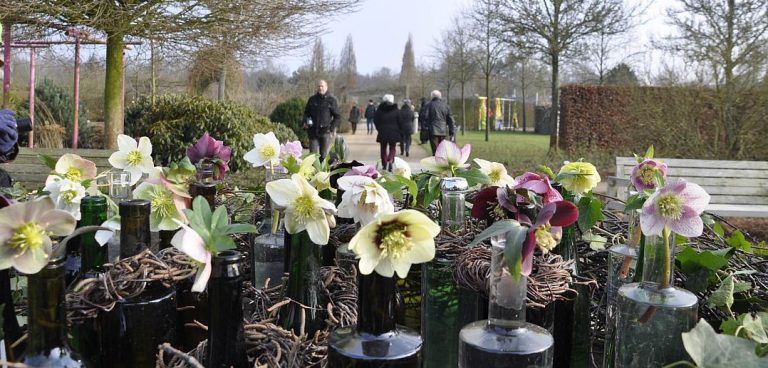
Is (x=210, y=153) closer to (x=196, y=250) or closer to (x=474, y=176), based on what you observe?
(x=474, y=176)

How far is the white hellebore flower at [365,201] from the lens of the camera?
88 centimetres

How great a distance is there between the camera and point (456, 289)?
121 centimetres

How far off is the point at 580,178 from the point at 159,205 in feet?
2.83

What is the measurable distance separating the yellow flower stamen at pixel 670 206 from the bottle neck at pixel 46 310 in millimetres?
765

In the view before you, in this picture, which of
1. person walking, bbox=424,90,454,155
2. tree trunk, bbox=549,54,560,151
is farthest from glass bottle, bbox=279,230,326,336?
tree trunk, bbox=549,54,560,151

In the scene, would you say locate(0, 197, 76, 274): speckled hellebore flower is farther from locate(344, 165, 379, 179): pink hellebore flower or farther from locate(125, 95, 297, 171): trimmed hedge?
locate(125, 95, 297, 171): trimmed hedge

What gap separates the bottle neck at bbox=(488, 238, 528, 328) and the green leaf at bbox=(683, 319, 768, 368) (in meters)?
0.19

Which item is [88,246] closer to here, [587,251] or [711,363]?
[711,363]

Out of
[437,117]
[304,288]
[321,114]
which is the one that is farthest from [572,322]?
[437,117]

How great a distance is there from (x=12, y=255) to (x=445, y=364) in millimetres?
764

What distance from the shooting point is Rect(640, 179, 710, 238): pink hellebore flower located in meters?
0.92

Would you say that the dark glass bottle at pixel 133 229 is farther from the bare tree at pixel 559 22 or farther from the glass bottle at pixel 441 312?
the bare tree at pixel 559 22

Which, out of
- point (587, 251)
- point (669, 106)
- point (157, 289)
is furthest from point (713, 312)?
point (669, 106)

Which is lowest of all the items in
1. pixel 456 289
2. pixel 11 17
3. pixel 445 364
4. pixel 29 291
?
pixel 445 364
